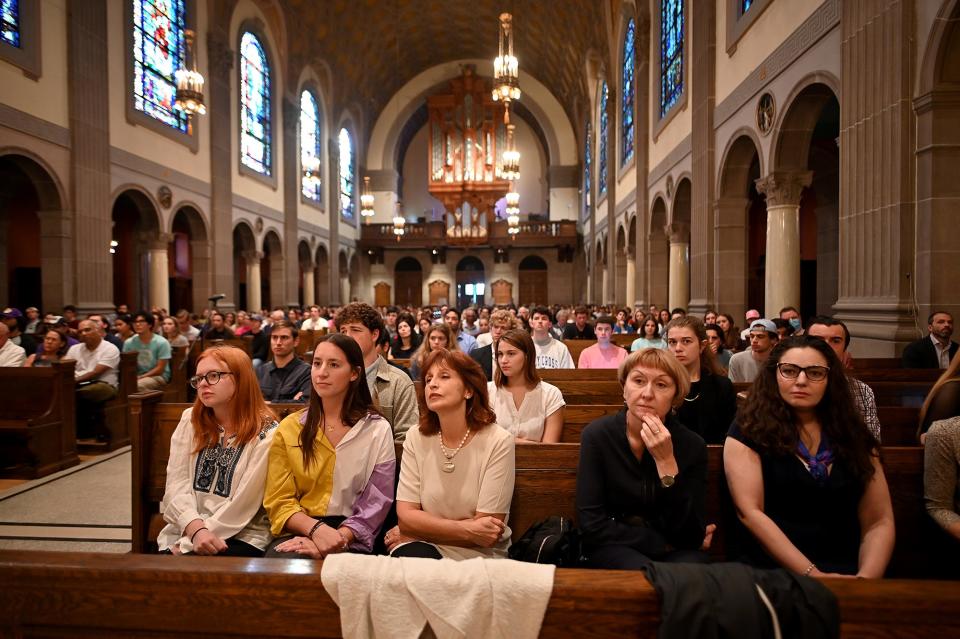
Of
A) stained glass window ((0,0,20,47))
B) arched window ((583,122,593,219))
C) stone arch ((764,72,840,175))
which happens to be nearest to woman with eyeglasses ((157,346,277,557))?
stone arch ((764,72,840,175))

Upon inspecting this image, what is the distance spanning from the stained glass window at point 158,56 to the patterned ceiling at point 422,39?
7.06 metres

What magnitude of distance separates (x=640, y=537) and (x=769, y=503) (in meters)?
0.54

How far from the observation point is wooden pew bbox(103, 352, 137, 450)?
6.76 metres

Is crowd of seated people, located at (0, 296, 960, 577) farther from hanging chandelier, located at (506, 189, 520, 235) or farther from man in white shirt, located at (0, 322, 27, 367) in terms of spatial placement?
hanging chandelier, located at (506, 189, 520, 235)

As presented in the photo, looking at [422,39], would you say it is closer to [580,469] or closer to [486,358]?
[486,358]

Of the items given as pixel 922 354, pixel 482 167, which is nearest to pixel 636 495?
pixel 922 354

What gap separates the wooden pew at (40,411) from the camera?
18.7 feet

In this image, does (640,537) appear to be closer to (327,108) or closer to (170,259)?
(170,259)

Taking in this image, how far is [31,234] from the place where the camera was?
14.7 metres

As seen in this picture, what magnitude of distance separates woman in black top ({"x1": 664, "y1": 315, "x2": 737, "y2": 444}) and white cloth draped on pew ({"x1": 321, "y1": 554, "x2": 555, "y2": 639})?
2.36 m

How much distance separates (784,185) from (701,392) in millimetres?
6531

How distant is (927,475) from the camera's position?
243cm

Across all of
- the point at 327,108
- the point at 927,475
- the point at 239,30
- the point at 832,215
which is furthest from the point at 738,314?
the point at 327,108

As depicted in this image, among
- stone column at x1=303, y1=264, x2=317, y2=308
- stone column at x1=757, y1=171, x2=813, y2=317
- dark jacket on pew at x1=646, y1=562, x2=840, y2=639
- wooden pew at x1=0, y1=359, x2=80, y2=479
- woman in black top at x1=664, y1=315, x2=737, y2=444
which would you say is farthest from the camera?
stone column at x1=303, y1=264, x2=317, y2=308
